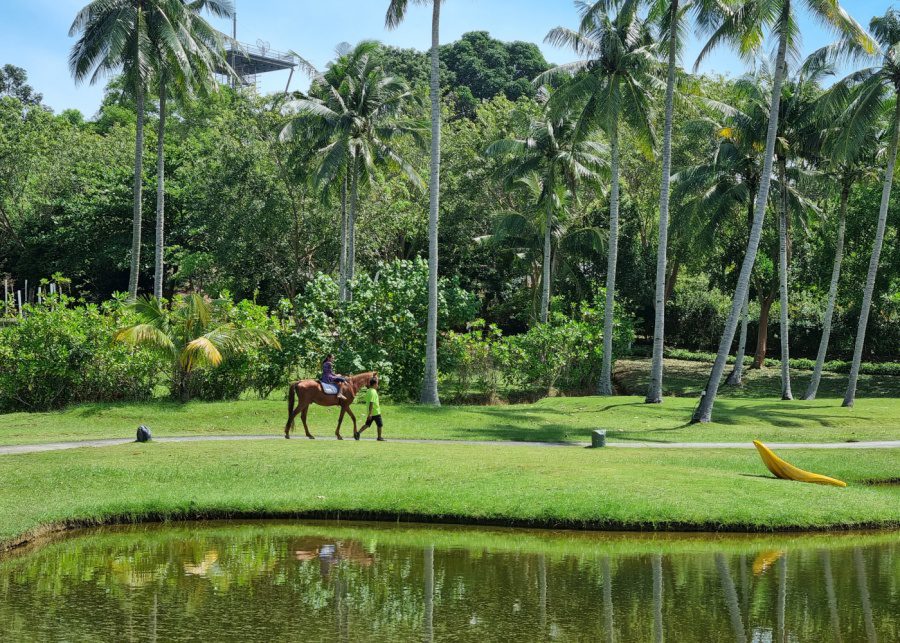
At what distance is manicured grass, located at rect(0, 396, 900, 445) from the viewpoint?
85.0ft

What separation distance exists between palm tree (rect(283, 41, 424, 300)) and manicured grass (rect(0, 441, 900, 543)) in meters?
21.7

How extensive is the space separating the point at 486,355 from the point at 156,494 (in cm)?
2258

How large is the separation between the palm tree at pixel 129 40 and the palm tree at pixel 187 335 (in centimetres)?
770

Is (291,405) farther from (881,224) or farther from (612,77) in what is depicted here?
(881,224)

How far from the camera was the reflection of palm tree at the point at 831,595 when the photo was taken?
988 centimetres

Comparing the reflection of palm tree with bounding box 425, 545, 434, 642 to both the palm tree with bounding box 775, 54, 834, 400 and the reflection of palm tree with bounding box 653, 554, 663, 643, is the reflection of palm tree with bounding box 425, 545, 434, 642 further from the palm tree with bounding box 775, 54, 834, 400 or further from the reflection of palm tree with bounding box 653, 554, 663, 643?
the palm tree with bounding box 775, 54, 834, 400

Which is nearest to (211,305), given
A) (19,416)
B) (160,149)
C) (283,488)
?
(19,416)

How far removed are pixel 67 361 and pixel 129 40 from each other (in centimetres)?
1372

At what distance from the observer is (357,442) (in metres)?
22.5

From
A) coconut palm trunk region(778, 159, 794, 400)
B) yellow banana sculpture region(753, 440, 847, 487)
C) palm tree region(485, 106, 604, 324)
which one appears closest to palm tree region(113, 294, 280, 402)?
yellow banana sculpture region(753, 440, 847, 487)

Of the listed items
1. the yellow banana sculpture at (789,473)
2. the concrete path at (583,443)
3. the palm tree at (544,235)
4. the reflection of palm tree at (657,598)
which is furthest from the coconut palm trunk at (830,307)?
the reflection of palm tree at (657,598)

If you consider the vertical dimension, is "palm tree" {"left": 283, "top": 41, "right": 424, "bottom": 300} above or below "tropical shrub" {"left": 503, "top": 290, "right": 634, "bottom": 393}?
above

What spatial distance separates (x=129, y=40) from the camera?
3625 centimetres

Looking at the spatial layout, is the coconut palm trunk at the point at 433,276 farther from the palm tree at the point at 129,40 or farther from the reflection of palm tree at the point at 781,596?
the reflection of palm tree at the point at 781,596
